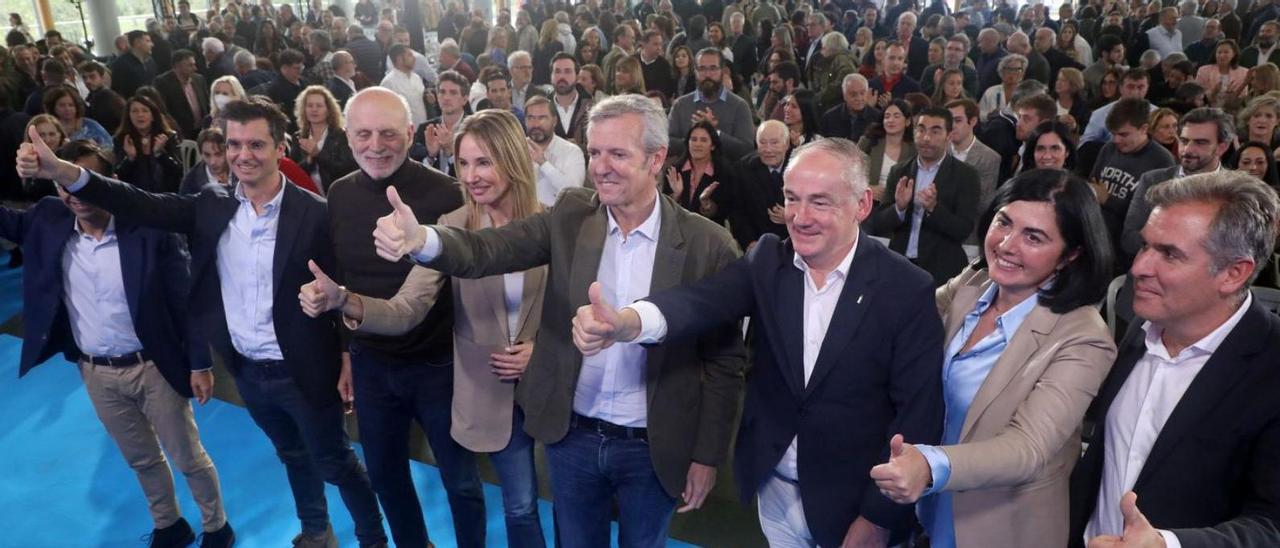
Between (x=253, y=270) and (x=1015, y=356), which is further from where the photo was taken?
(x=253, y=270)

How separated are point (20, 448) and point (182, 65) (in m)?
4.53

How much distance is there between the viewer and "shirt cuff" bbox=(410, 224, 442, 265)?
1.80 metres

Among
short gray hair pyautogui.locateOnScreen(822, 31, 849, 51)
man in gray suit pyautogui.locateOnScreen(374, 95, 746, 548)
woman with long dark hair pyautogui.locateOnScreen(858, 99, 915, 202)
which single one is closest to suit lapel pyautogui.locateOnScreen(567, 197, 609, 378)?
man in gray suit pyautogui.locateOnScreen(374, 95, 746, 548)

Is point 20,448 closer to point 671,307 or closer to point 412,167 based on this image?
point 412,167

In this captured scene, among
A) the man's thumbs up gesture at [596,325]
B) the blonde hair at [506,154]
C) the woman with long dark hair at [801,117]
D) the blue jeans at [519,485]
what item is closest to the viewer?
the man's thumbs up gesture at [596,325]

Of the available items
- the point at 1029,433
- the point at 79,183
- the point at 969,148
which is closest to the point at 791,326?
the point at 1029,433

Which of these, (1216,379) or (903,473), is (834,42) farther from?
(903,473)

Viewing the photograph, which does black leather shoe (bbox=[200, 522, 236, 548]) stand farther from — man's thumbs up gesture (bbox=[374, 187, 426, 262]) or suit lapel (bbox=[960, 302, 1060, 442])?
suit lapel (bbox=[960, 302, 1060, 442])

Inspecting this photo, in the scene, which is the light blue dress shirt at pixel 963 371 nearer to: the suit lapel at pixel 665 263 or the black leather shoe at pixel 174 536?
the suit lapel at pixel 665 263

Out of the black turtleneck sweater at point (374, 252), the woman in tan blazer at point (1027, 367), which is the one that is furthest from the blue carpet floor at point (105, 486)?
the woman in tan blazer at point (1027, 367)

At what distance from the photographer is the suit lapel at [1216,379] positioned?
145 centimetres

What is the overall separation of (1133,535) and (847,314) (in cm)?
62

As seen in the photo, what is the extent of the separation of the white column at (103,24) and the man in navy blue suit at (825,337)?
15.9m

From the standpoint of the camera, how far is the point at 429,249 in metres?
1.80
